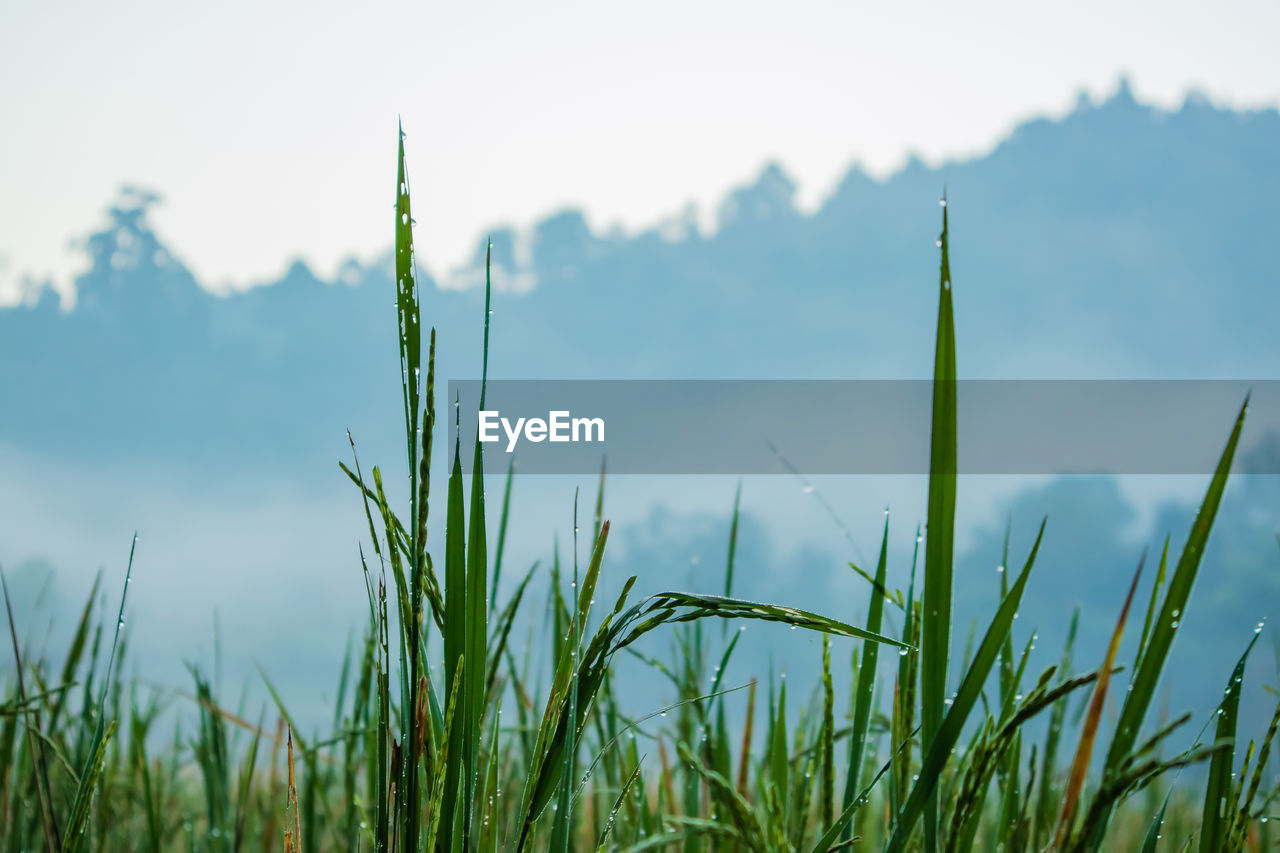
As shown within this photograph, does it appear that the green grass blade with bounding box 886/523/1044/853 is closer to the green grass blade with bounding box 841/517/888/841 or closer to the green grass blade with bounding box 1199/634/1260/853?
the green grass blade with bounding box 841/517/888/841

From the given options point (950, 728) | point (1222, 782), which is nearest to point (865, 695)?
point (950, 728)

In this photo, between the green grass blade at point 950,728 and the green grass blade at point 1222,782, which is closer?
the green grass blade at point 950,728

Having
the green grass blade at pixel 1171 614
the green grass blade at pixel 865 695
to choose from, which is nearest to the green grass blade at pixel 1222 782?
the green grass blade at pixel 1171 614

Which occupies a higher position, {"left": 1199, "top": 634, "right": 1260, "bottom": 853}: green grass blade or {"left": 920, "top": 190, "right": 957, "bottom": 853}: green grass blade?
{"left": 920, "top": 190, "right": 957, "bottom": 853}: green grass blade

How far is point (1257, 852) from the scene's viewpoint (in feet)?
5.53

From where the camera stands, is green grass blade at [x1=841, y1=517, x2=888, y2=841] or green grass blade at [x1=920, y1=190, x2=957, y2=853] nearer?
green grass blade at [x1=920, y1=190, x2=957, y2=853]

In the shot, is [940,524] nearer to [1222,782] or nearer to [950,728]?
[950,728]

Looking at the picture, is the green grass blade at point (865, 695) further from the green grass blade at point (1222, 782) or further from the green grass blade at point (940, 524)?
the green grass blade at point (1222, 782)

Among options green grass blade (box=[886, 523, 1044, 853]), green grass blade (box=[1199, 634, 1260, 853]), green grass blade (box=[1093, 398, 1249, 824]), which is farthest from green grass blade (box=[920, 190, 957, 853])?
green grass blade (box=[1199, 634, 1260, 853])

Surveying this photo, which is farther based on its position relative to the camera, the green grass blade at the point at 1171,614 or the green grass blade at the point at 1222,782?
the green grass blade at the point at 1222,782

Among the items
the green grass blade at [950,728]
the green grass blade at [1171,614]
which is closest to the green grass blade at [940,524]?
the green grass blade at [950,728]

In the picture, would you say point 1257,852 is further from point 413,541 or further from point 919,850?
point 413,541

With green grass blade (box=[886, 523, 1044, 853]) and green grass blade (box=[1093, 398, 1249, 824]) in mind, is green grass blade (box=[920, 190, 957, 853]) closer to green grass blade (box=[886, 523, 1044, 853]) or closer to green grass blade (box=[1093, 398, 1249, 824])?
green grass blade (box=[886, 523, 1044, 853])

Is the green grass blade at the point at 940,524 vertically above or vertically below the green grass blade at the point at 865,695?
above
